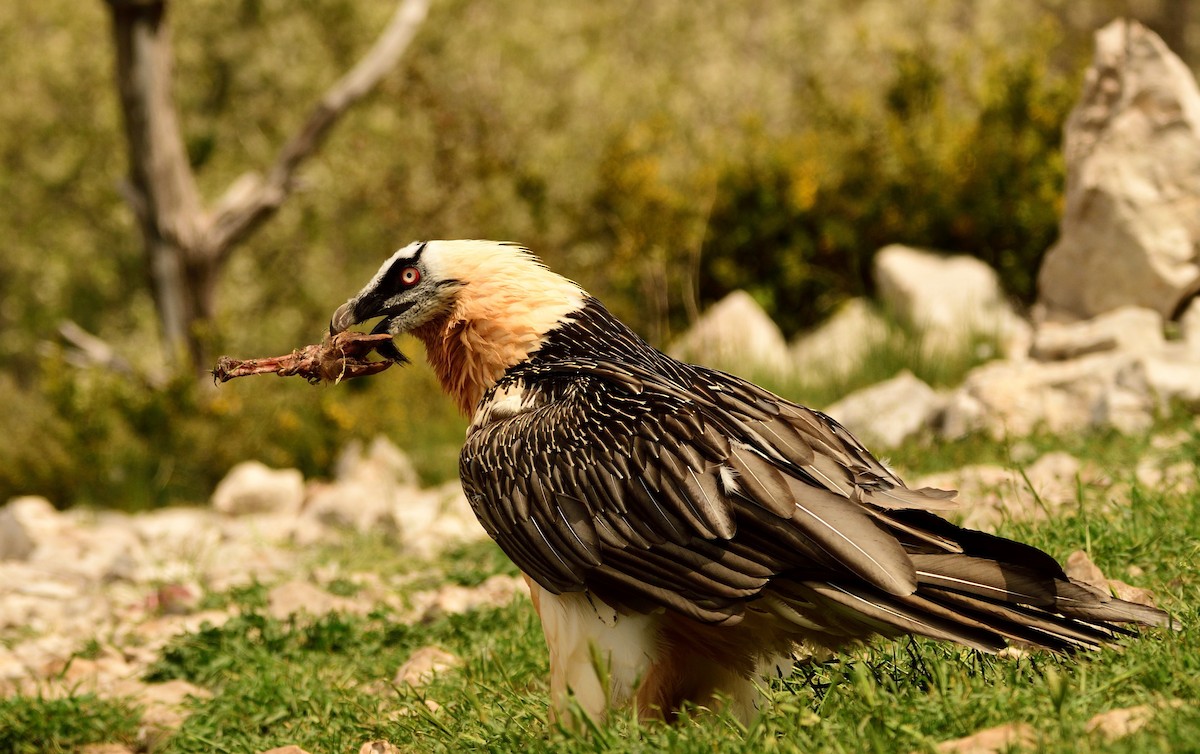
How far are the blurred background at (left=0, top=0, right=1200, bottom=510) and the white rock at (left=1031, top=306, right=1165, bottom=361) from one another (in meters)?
2.62

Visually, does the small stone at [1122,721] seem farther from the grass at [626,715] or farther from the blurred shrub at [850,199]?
the blurred shrub at [850,199]

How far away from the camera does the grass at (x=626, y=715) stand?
306 centimetres

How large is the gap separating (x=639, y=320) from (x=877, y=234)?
8.50ft

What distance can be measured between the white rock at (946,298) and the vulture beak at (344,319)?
6969 mm

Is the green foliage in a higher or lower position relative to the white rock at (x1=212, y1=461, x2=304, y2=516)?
higher

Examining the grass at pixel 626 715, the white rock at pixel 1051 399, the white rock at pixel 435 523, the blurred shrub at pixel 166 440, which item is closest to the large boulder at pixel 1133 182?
the white rock at pixel 1051 399

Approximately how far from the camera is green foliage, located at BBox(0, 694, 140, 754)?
492 centimetres

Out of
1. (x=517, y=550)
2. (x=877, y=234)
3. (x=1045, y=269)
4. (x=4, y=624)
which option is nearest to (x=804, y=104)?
(x=877, y=234)

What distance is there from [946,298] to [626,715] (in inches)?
333

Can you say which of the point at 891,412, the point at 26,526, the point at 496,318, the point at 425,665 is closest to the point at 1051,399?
the point at 891,412

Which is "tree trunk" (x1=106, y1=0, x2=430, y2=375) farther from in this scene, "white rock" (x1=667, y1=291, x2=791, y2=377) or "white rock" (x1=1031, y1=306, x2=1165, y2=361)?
"white rock" (x1=1031, y1=306, x2=1165, y2=361)

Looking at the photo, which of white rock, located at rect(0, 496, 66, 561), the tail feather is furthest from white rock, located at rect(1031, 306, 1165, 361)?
white rock, located at rect(0, 496, 66, 561)

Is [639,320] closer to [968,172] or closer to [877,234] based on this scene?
[877,234]

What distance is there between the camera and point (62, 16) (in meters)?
25.7
